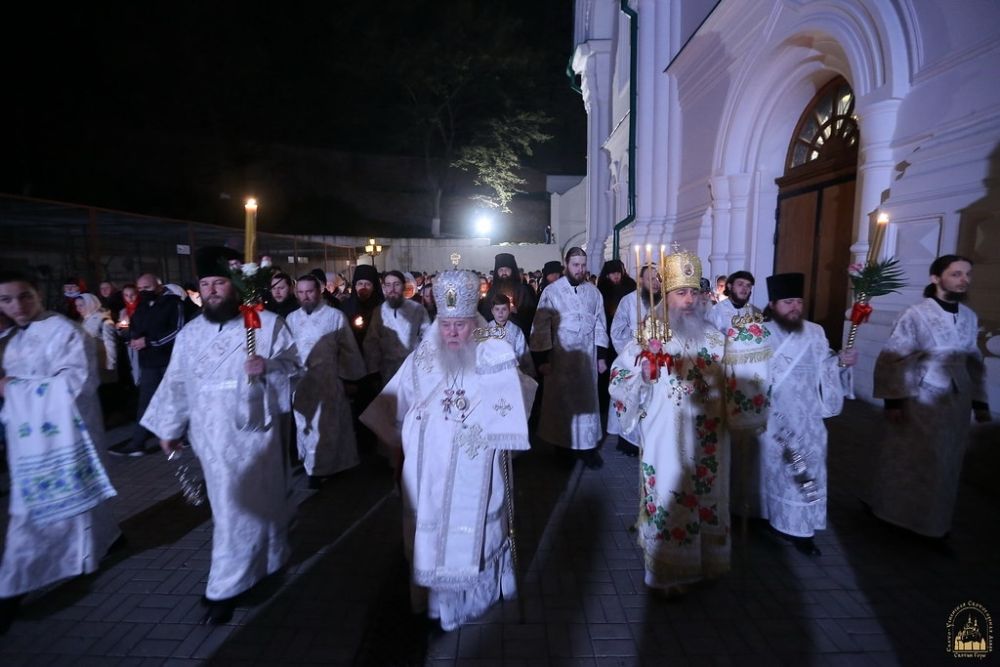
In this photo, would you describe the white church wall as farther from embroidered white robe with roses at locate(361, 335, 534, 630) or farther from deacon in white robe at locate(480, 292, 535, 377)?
embroidered white robe with roses at locate(361, 335, 534, 630)

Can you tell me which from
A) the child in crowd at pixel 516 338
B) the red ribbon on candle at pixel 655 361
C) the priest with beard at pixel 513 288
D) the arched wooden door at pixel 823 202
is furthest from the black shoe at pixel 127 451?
the arched wooden door at pixel 823 202

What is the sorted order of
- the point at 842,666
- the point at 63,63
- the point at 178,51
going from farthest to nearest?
the point at 178,51 < the point at 63,63 < the point at 842,666

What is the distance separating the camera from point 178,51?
26.6m

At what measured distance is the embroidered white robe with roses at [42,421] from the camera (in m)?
3.07

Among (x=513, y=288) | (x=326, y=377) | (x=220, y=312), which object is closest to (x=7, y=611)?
(x=220, y=312)

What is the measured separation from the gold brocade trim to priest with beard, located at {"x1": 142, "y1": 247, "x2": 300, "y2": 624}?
8.82 feet

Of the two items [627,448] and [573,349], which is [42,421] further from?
[627,448]

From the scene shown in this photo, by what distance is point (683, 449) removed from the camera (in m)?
3.03

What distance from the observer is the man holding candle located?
5293 mm

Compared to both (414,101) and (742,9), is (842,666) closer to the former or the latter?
(742,9)

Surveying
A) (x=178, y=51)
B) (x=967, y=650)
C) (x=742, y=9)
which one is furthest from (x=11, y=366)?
(x=178, y=51)

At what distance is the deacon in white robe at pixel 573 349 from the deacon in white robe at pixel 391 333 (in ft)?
4.16

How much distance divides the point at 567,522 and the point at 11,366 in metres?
3.78

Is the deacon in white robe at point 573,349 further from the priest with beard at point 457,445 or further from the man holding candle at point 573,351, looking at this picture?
the priest with beard at point 457,445
